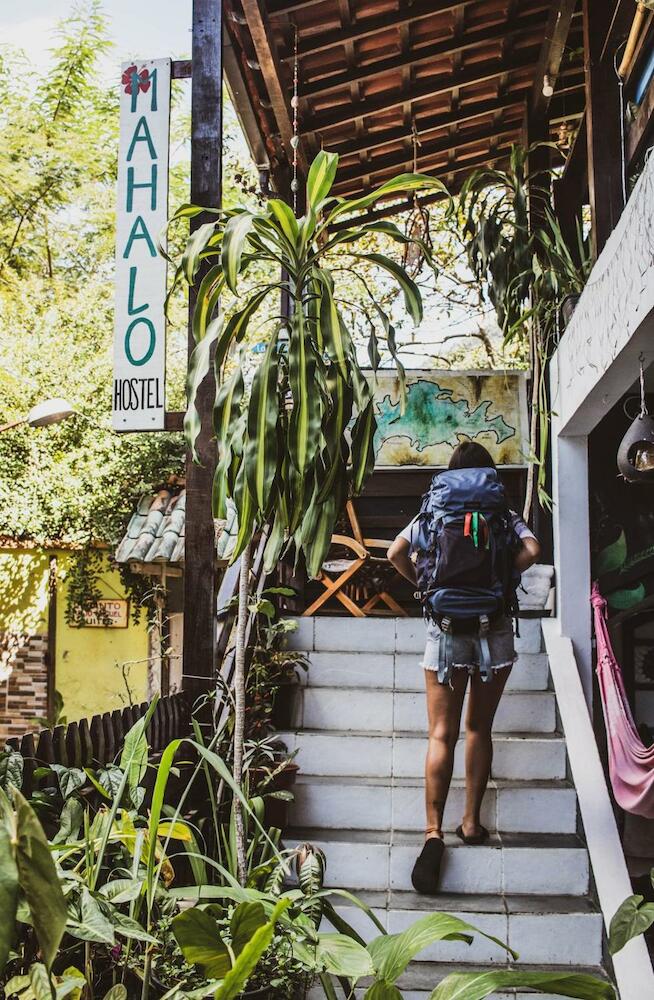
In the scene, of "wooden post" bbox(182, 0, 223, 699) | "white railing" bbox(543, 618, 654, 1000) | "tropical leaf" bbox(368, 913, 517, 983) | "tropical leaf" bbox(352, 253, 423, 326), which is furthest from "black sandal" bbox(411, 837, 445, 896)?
"tropical leaf" bbox(352, 253, 423, 326)

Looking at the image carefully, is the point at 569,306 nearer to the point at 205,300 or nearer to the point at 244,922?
the point at 205,300

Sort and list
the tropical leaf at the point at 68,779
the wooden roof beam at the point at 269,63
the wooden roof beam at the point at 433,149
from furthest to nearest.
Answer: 1. the wooden roof beam at the point at 433,149
2. the wooden roof beam at the point at 269,63
3. the tropical leaf at the point at 68,779

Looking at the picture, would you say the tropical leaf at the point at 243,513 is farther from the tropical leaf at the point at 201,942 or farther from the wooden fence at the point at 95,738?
the tropical leaf at the point at 201,942

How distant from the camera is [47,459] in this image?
9.71m

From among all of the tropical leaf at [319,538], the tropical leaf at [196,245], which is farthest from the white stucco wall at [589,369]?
the tropical leaf at [196,245]

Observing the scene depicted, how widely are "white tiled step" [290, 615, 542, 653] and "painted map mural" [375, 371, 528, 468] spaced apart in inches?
67.4

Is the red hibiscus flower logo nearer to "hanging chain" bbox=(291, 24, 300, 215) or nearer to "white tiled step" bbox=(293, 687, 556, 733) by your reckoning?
"hanging chain" bbox=(291, 24, 300, 215)

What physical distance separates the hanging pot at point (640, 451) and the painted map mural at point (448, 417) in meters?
2.75

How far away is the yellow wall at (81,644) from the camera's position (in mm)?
9164

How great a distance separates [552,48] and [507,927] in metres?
4.44

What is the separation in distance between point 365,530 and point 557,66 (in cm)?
314

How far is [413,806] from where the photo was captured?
3.84 metres

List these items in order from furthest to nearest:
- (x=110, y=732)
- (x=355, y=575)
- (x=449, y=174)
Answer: (x=449, y=174) < (x=355, y=575) < (x=110, y=732)

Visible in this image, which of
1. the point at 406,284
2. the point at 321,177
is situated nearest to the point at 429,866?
the point at 406,284
